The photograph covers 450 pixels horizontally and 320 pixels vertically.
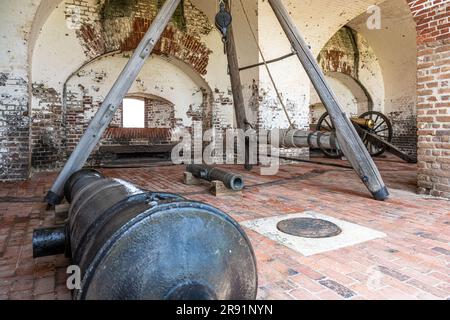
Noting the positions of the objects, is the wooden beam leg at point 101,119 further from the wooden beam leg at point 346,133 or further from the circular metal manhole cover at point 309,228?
the circular metal manhole cover at point 309,228

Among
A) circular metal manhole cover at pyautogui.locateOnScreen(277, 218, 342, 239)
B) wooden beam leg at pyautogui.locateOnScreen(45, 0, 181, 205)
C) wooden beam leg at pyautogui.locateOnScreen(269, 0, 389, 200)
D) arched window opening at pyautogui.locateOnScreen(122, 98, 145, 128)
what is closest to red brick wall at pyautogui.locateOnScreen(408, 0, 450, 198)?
wooden beam leg at pyautogui.locateOnScreen(269, 0, 389, 200)

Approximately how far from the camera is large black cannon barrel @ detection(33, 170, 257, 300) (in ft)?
3.03

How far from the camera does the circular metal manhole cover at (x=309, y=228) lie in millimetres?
2402

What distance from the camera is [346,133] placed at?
3.56m

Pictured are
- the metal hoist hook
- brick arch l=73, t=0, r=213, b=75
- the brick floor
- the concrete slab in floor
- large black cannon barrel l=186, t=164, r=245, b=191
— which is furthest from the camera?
brick arch l=73, t=0, r=213, b=75

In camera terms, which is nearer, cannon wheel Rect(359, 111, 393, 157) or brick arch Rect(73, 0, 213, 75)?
brick arch Rect(73, 0, 213, 75)

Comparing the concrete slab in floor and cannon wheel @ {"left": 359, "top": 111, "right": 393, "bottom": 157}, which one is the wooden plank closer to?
cannon wheel @ {"left": 359, "top": 111, "right": 393, "bottom": 157}

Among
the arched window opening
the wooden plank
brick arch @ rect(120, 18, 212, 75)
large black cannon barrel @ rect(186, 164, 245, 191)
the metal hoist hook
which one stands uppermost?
brick arch @ rect(120, 18, 212, 75)

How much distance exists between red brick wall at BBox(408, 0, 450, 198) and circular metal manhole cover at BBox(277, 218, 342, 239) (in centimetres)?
180


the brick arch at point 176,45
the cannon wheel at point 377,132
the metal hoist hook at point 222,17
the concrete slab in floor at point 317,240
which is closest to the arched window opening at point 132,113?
the brick arch at point 176,45

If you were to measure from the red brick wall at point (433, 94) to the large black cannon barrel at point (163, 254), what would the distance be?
3304 mm

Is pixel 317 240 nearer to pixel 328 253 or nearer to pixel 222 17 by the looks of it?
pixel 328 253

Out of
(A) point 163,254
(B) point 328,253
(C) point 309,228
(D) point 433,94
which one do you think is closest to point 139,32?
(D) point 433,94
